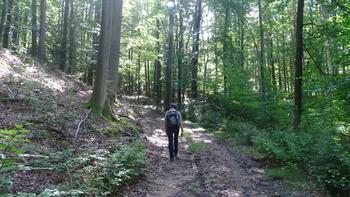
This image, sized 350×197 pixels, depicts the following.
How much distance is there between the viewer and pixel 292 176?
8367 mm

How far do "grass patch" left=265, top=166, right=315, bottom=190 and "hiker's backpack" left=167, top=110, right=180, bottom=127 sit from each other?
3.20 meters

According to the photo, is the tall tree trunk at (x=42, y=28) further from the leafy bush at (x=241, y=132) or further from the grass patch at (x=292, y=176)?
the grass patch at (x=292, y=176)

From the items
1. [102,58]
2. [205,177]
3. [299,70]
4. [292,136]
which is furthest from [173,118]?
[299,70]

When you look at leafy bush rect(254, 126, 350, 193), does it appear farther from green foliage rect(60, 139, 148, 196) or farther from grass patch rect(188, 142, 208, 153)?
green foliage rect(60, 139, 148, 196)

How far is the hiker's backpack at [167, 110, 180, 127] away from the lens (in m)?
11.0

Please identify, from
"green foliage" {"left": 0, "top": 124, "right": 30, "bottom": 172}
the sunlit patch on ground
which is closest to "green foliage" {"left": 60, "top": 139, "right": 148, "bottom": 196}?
"green foliage" {"left": 0, "top": 124, "right": 30, "bottom": 172}

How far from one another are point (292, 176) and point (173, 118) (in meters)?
4.13

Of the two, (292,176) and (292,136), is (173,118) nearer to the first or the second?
(292,136)

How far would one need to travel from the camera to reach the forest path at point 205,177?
7539 mm

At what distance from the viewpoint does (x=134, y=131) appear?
45.0 ft

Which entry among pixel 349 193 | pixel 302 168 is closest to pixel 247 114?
pixel 302 168

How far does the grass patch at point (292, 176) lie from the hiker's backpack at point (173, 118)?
10.5 ft

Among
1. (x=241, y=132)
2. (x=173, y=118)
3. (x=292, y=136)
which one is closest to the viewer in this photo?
(x=292, y=136)

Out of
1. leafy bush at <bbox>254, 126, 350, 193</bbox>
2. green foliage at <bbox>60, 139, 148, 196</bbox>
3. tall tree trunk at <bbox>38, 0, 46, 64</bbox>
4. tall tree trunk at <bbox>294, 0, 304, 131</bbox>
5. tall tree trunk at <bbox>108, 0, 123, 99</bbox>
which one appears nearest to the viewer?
green foliage at <bbox>60, 139, 148, 196</bbox>
